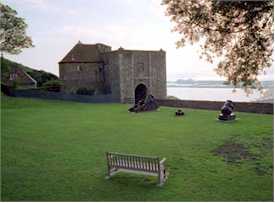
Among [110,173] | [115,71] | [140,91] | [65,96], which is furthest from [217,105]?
[110,173]

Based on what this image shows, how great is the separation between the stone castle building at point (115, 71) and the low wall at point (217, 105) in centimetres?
874

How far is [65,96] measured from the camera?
3616cm

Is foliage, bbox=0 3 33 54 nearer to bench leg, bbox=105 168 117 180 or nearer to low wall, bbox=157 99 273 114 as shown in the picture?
low wall, bbox=157 99 273 114

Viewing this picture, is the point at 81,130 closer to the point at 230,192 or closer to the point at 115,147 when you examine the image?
the point at 115,147

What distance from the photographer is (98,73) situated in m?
42.2

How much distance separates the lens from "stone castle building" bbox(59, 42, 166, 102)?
38531 millimetres

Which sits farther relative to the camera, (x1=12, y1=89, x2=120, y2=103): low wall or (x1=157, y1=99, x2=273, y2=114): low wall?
(x1=12, y1=89, x2=120, y2=103): low wall

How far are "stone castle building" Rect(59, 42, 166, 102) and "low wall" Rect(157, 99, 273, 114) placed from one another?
28.7ft

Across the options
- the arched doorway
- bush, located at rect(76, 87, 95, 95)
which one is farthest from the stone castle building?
bush, located at rect(76, 87, 95, 95)

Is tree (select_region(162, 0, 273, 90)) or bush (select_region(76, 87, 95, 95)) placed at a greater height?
tree (select_region(162, 0, 273, 90))

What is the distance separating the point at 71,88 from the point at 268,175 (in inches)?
1368

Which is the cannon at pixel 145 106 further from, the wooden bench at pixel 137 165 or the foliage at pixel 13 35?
the wooden bench at pixel 137 165

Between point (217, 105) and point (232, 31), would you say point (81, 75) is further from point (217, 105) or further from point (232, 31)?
point (232, 31)

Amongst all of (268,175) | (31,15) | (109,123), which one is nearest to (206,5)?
A: (268,175)
